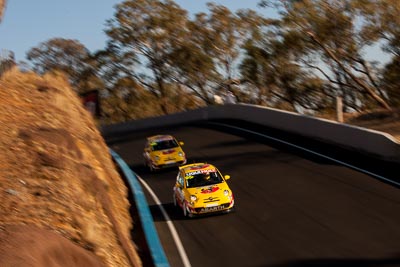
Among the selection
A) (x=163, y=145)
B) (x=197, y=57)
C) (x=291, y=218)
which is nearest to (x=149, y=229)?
(x=291, y=218)

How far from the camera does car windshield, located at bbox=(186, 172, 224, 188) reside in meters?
19.6

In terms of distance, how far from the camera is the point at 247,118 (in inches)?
1419

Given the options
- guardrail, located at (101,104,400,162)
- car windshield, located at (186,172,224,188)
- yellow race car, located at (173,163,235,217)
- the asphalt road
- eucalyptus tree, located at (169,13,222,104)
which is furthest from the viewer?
eucalyptus tree, located at (169,13,222,104)

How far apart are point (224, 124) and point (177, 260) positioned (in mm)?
22659

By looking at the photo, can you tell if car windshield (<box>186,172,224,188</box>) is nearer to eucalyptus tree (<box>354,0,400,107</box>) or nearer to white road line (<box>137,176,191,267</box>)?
white road line (<box>137,176,191,267</box>)

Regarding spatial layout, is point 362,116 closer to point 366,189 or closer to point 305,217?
point 366,189

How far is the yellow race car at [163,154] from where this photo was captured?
2738 centimetres

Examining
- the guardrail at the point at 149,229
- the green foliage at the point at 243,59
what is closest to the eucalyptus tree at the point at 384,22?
the green foliage at the point at 243,59

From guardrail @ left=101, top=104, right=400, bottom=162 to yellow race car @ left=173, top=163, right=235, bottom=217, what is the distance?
646 cm

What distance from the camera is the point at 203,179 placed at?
19.8 metres

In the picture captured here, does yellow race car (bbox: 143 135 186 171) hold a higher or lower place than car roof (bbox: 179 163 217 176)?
lower

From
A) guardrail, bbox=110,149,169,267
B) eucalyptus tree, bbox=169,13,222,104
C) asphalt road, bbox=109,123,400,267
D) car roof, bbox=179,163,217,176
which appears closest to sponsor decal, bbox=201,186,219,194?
asphalt road, bbox=109,123,400,267

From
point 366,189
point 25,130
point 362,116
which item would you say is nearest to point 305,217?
point 366,189

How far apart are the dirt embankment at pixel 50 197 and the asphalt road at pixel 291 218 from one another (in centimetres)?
210
